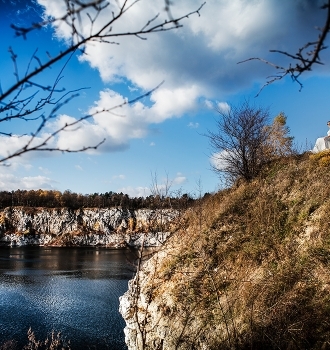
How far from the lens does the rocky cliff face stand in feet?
365

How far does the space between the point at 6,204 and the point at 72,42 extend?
15145 centimetres

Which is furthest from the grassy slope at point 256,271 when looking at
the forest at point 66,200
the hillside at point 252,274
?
the forest at point 66,200

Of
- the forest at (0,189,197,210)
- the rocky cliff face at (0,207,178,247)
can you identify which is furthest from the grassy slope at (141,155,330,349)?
the forest at (0,189,197,210)

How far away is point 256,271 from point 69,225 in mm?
120233

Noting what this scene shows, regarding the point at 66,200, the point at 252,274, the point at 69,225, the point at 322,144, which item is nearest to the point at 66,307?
the point at 252,274

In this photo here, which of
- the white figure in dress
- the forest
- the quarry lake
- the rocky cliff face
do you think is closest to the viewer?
the white figure in dress

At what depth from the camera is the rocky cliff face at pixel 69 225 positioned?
365 ft

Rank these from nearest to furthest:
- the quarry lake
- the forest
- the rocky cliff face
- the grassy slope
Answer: the grassy slope → the quarry lake → the rocky cliff face → the forest

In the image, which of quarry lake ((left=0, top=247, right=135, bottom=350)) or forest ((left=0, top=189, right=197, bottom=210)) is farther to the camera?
forest ((left=0, top=189, right=197, bottom=210))

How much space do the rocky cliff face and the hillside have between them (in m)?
101

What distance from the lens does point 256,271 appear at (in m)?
9.08

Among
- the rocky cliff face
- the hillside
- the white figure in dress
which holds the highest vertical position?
the white figure in dress

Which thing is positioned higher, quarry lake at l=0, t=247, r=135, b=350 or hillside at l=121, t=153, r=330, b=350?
hillside at l=121, t=153, r=330, b=350

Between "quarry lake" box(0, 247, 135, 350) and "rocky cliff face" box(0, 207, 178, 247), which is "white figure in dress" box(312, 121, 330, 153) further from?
"rocky cliff face" box(0, 207, 178, 247)
